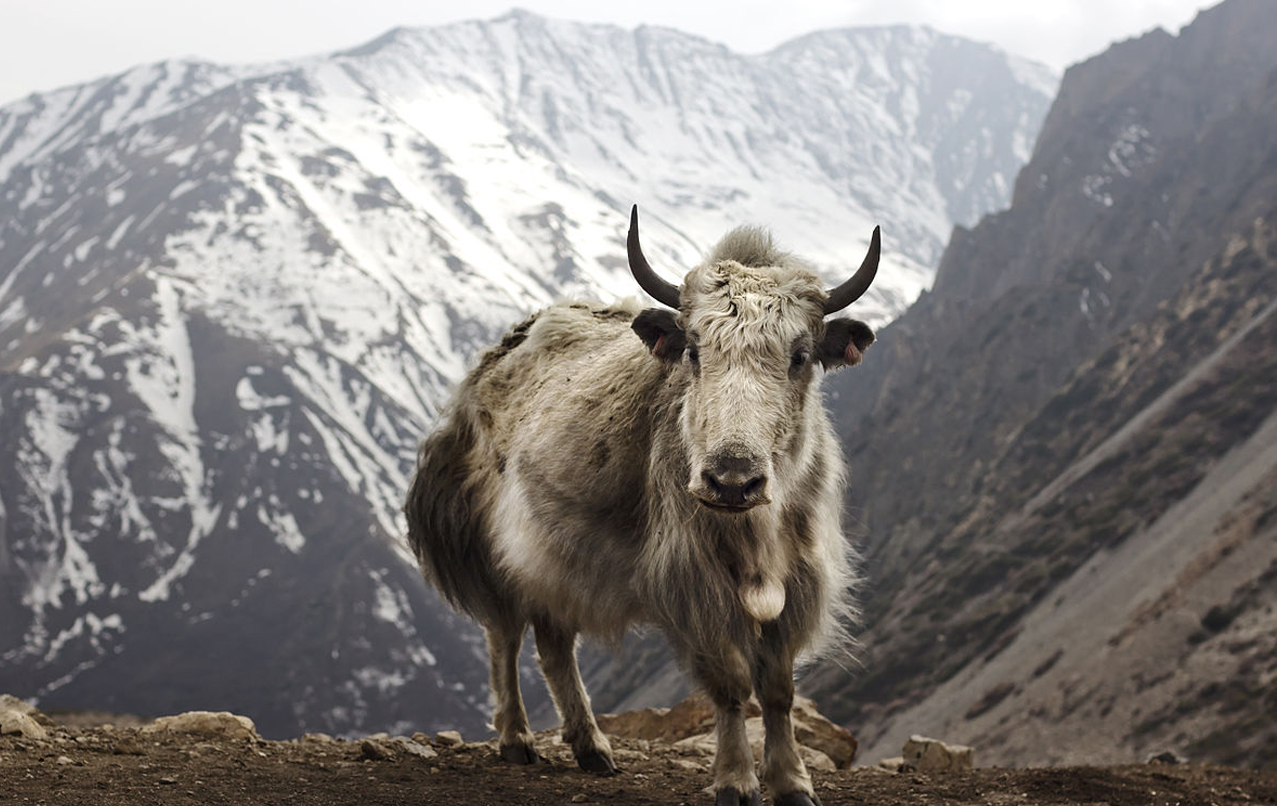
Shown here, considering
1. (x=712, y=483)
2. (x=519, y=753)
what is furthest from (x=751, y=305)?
(x=519, y=753)

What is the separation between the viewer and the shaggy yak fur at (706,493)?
22.1 ft

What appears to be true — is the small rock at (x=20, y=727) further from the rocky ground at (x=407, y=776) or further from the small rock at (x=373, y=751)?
the small rock at (x=373, y=751)

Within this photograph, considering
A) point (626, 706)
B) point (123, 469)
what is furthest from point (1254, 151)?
point (123, 469)

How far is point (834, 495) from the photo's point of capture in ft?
26.2

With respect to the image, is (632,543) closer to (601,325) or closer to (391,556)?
(601,325)

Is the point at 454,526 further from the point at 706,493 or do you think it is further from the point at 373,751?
the point at 706,493

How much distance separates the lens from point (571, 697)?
940cm

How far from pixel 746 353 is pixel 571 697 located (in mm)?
3861

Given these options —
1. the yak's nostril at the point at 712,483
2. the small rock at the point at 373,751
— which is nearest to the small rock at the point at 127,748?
the small rock at the point at 373,751

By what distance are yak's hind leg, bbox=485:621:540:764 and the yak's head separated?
143 inches

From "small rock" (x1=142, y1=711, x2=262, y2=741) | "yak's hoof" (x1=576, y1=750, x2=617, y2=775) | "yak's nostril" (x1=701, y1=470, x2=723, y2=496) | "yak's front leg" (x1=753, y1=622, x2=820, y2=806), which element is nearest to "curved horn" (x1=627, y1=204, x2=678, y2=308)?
"yak's nostril" (x1=701, y1=470, x2=723, y2=496)

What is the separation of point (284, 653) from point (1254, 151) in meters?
123

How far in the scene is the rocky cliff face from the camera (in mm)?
54625

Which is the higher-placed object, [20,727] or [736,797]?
[736,797]
